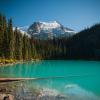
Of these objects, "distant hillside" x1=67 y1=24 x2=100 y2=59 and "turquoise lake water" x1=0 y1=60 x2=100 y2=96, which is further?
"distant hillside" x1=67 y1=24 x2=100 y2=59

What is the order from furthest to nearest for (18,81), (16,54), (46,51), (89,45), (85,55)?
(89,45)
(85,55)
(46,51)
(16,54)
(18,81)

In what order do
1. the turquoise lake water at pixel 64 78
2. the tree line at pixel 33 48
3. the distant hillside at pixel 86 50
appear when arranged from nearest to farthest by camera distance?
1. the turquoise lake water at pixel 64 78
2. the tree line at pixel 33 48
3. the distant hillside at pixel 86 50

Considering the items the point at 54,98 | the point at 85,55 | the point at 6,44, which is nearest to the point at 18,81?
the point at 54,98

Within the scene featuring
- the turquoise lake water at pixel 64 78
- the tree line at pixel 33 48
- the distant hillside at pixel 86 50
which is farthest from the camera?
the distant hillside at pixel 86 50

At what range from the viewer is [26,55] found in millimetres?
104000

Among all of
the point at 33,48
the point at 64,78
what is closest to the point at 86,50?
the point at 33,48

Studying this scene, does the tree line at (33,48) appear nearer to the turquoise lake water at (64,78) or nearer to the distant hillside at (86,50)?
the distant hillside at (86,50)

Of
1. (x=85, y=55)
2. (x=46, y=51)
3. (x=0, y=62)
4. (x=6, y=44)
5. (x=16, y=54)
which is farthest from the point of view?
(x=85, y=55)

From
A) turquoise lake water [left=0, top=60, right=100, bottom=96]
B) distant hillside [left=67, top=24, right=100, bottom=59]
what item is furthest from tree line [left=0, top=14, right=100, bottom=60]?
turquoise lake water [left=0, top=60, right=100, bottom=96]

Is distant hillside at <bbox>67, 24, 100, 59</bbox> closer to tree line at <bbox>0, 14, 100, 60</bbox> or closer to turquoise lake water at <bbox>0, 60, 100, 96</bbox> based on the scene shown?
tree line at <bbox>0, 14, 100, 60</bbox>

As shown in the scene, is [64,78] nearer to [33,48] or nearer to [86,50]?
[33,48]

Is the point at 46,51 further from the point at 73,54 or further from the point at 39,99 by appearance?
the point at 39,99

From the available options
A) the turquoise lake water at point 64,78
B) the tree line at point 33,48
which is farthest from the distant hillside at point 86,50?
the turquoise lake water at point 64,78

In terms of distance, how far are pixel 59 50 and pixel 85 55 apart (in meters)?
24.6
